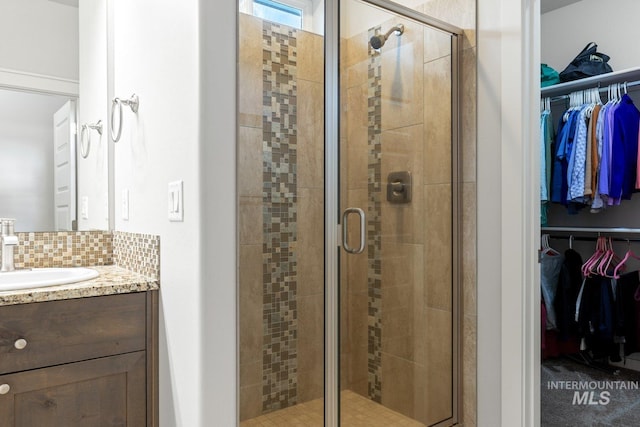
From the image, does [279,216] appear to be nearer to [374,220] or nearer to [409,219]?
[374,220]

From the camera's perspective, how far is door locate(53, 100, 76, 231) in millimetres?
1799

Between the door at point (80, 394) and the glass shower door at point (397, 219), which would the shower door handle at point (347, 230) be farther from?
the door at point (80, 394)

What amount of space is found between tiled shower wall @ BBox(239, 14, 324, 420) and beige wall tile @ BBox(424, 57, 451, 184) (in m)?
0.55

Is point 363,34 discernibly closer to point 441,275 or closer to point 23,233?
point 441,275

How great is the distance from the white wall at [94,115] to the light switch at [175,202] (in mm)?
696

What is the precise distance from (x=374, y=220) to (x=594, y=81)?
2.50 meters

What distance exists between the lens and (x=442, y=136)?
6.25ft

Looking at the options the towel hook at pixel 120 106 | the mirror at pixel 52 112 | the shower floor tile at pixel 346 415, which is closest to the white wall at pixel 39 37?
the mirror at pixel 52 112

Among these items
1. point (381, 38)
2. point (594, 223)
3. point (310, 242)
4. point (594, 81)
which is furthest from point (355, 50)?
point (594, 223)

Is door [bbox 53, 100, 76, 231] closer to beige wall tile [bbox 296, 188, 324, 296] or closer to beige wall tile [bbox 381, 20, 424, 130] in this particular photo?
beige wall tile [bbox 296, 188, 324, 296]

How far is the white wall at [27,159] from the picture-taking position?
5.53 feet

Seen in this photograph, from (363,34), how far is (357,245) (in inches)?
31.7

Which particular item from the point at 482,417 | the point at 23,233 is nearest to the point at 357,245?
the point at 482,417

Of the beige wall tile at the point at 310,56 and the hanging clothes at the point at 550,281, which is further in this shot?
the hanging clothes at the point at 550,281
